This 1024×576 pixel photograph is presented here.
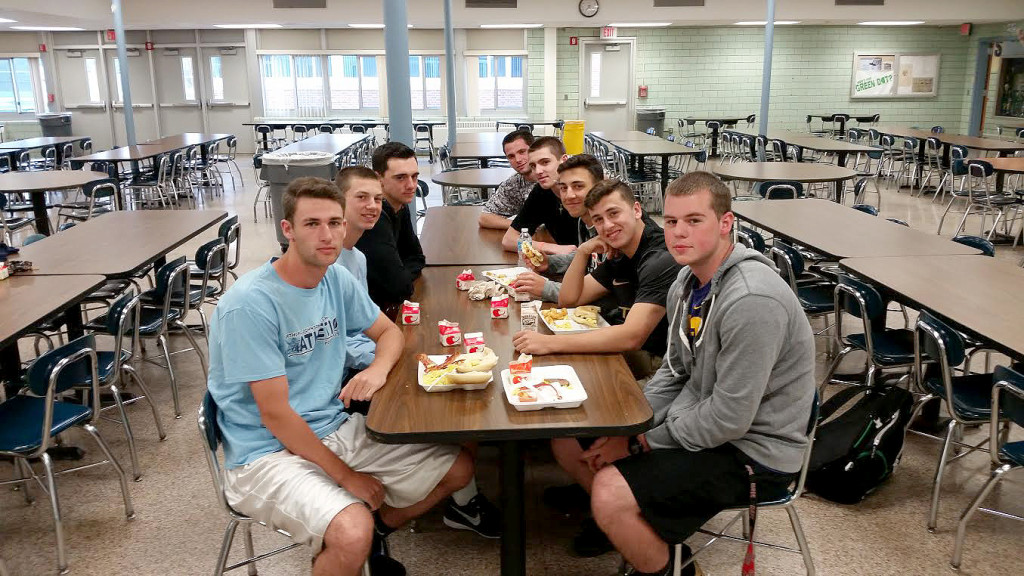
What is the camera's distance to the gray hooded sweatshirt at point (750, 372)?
74.0 inches

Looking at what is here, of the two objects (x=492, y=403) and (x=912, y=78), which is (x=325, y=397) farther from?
(x=912, y=78)

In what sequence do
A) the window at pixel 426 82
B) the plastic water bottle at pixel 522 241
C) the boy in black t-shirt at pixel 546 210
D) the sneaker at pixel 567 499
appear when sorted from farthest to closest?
1. the window at pixel 426 82
2. the boy in black t-shirt at pixel 546 210
3. the plastic water bottle at pixel 522 241
4. the sneaker at pixel 567 499

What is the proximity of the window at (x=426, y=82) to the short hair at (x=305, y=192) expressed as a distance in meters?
14.7

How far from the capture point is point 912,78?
53.0 feet

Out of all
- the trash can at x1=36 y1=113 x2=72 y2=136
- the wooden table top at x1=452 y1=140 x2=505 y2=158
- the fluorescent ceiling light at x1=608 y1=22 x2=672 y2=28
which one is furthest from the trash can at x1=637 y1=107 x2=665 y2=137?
the trash can at x1=36 y1=113 x2=72 y2=136

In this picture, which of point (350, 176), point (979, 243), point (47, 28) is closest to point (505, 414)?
point (350, 176)

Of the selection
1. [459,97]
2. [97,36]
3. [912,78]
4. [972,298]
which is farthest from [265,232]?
[912,78]

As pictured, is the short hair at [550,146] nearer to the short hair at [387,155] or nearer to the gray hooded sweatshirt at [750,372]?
the short hair at [387,155]

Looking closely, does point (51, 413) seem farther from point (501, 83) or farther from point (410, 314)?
point (501, 83)

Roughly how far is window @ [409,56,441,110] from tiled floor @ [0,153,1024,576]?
45.7 feet

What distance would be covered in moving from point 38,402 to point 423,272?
1.56m

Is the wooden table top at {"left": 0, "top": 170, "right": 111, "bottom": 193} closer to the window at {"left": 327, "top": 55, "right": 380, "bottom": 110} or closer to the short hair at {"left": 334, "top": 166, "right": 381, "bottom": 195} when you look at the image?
the short hair at {"left": 334, "top": 166, "right": 381, "bottom": 195}

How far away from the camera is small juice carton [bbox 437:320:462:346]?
7.80ft

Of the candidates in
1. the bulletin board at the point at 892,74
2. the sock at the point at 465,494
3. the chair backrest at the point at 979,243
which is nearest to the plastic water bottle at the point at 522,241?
the sock at the point at 465,494
